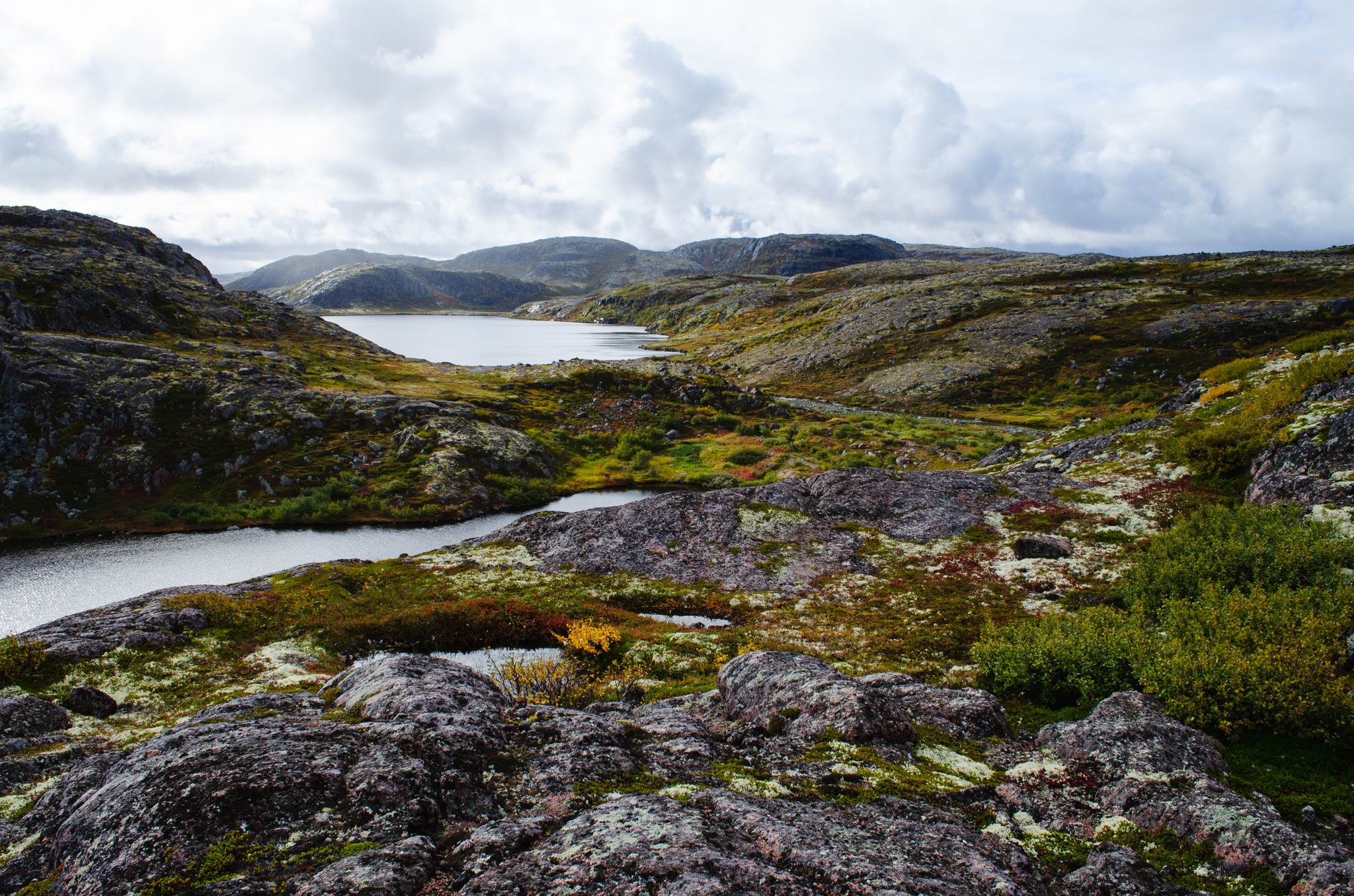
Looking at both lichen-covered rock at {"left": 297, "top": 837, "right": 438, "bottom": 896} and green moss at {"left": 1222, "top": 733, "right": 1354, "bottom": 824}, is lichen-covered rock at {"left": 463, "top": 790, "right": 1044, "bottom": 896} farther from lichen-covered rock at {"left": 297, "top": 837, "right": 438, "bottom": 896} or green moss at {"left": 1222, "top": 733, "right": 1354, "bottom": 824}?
green moss at {"left": 1222, "top": 733, "right": 1354, "bottom": 824}

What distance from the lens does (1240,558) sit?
25.0 metres

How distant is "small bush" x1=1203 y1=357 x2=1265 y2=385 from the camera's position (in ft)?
189

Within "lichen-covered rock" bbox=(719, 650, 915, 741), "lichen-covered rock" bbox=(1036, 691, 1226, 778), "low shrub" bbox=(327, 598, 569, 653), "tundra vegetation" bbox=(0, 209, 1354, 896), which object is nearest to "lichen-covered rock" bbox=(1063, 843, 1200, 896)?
"tundra vegetation" bbox=(0, 209, 1354, 896)

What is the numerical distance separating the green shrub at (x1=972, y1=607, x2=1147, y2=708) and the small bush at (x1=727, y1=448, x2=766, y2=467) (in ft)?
225

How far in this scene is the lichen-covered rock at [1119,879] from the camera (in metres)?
9.79

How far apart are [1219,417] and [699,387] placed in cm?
9045

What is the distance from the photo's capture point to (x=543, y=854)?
9.59 meters

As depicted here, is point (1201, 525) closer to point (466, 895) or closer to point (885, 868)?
point (885, 868)

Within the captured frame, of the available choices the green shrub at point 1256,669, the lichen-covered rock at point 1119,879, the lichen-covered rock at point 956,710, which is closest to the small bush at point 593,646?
the lichen-covered rock at point 956,710

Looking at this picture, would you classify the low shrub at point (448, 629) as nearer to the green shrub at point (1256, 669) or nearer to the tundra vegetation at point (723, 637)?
the tundra vegetation at point (723, 637)

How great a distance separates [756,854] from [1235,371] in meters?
76.1

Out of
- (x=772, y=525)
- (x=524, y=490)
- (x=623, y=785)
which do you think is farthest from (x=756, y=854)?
(x=524, y=490)

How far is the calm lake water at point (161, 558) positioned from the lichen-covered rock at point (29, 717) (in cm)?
3243

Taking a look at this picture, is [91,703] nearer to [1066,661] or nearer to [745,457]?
[1066,661]
